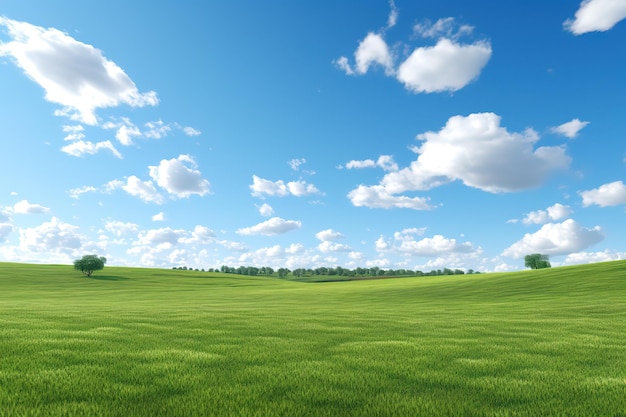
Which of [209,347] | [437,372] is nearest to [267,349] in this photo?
[209,347]

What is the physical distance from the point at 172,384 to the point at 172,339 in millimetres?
5477

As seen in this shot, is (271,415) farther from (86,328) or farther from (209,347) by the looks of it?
(86,328)

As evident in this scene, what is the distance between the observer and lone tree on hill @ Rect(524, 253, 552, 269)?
463 feet

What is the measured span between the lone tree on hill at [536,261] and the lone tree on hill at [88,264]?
14512 centimetres

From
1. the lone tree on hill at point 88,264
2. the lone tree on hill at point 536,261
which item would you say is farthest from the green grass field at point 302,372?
the lone tree on hill at point 536,261

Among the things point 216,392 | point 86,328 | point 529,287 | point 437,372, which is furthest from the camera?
point 529,287

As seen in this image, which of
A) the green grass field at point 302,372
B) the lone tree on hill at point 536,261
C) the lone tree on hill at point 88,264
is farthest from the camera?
the lone tree on hill at point 536,261

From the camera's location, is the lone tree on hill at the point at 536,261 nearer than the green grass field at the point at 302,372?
No

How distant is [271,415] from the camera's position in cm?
579

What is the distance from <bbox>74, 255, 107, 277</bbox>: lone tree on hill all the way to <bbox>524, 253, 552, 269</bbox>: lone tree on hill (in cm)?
14512

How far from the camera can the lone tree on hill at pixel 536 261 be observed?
141 m

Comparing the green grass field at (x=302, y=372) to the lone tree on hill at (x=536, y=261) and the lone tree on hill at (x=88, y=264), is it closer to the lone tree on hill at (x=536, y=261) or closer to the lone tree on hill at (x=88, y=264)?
the lone tree on hill at (x=88, y=264)

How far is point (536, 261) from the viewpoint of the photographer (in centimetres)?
14300

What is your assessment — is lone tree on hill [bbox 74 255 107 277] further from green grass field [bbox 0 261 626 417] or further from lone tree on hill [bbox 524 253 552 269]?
lone tree on hill [bbox 524 253 552 269]
